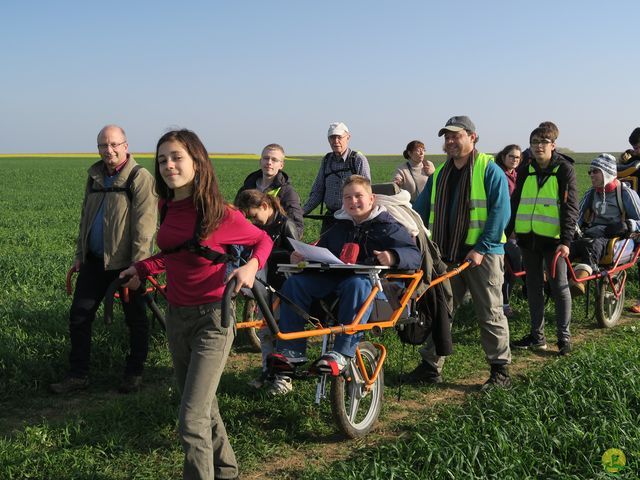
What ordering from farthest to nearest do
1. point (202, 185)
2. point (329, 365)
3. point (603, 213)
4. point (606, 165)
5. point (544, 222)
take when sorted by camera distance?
point (603, 213)
point (606, 165)
point (544, 222)
point (329, 365)
point (202, 185)

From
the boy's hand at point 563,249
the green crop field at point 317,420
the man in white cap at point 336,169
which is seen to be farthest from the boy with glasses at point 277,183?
the boy's hand at point 563,249

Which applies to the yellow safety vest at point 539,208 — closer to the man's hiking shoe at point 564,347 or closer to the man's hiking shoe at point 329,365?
the man's hiking shoe at point 564,347

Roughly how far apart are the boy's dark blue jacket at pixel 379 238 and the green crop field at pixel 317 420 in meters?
0.94

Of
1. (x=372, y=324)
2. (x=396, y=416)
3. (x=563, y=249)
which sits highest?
(x=563, y=249)

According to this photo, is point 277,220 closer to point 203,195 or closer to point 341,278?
A: point 341,278

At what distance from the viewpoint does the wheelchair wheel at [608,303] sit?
8.26m

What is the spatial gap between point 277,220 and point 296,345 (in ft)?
5.36

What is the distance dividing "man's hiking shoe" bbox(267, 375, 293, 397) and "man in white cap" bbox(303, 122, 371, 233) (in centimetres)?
226

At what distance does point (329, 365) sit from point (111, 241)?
239cm

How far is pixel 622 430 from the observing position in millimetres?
4145

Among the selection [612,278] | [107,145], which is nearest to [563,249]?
[612,278]

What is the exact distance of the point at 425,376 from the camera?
20.9 feet

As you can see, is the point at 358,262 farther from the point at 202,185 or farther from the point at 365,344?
the point at 202,185

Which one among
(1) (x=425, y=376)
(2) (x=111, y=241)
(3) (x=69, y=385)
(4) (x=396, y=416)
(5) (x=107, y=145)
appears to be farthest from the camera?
(1) (x=425, y=376)
